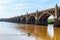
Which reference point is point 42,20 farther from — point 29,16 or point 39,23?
point 29,16

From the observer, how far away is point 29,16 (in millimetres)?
72062

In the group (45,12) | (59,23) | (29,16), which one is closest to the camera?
(59,23)

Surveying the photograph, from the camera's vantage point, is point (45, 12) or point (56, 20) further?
point (45, 12)

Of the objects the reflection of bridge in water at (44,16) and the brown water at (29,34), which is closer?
the brown water at (29,34)

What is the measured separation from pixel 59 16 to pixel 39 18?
1462 centimetres

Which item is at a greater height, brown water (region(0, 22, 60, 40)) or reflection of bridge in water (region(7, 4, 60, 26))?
reflection of bridge in water (region(7, 4, 60, 26))

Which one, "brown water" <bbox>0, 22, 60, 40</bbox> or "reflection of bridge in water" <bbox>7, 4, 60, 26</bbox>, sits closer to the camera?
"brown water" <bbox>0, 22, 60, 40</bbox>

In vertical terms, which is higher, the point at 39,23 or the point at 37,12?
the point at 37,12

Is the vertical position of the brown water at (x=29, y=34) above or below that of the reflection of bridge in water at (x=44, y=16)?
below

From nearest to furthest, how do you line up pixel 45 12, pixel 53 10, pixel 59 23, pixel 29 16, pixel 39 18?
pixel 59 23 < pixel 53 10 < pixel 45 12 < pixel 39 18 < pixel 29 16

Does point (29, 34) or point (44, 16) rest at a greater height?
point (44, 16)

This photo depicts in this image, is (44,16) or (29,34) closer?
(29,34)

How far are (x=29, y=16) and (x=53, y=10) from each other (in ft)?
83.9

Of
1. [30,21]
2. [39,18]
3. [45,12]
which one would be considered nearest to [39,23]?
[39,18]
